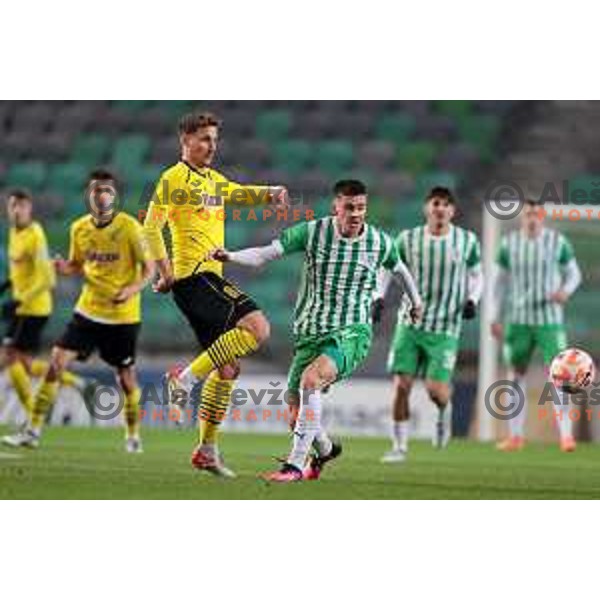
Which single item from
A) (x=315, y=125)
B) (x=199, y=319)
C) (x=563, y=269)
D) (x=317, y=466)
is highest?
(x=315, y=125)

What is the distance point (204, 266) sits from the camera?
7.91m

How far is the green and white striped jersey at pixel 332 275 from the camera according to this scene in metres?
7.86

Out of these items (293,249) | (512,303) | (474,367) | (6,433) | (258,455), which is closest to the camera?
(293,249)

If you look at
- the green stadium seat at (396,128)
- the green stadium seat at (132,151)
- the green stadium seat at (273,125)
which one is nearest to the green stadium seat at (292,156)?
the green stadium seat at (273,125)

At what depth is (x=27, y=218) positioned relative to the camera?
10.8 meters

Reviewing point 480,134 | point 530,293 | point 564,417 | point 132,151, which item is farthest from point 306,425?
point 480,134

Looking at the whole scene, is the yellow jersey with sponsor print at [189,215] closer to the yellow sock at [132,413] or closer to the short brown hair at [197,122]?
the short brown hair at [197,122]

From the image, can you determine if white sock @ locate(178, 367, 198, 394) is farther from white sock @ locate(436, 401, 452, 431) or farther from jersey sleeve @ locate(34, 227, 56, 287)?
jersey sleeve @ locate(34, 227, 56, 287)

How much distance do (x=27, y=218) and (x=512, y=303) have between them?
3.12 metres

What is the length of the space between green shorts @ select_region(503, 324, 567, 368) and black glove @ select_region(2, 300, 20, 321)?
10.2 ft

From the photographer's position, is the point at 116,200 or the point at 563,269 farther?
the point at 563,269

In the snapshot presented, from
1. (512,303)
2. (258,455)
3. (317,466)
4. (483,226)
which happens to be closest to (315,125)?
(483,226)

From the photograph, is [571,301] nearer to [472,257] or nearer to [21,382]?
[472,257]

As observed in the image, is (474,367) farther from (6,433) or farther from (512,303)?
(6,433)
